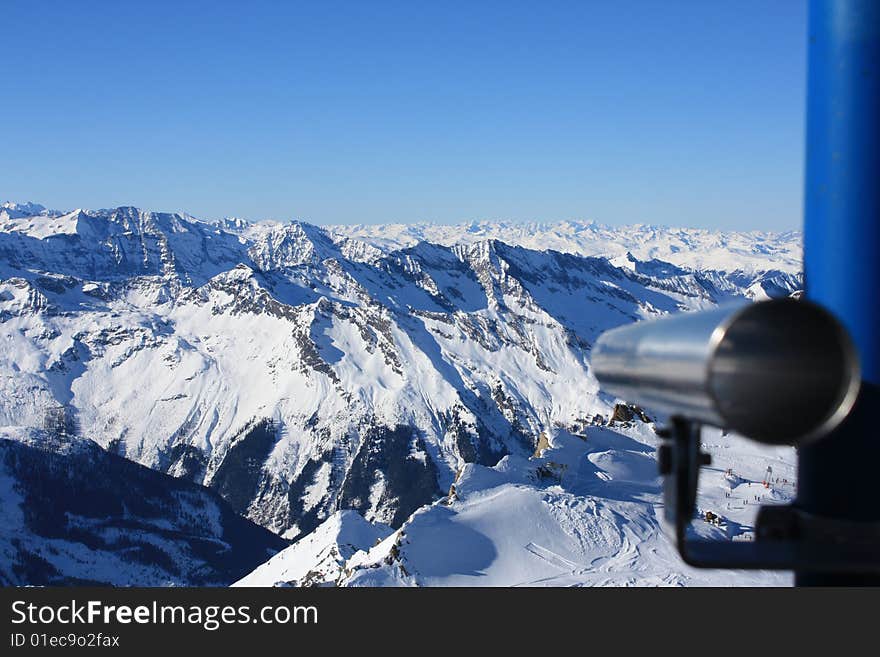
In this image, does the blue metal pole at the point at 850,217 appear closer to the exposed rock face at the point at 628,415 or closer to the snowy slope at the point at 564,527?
the snowy slope at the point at 564,527

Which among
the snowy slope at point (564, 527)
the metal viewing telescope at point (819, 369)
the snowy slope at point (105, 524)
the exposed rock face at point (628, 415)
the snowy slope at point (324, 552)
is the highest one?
the metal viewing telescope at point (819, 369)

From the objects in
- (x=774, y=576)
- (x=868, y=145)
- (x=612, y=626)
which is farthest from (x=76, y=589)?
(x=774, y=576)

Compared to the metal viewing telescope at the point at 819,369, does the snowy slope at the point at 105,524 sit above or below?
below

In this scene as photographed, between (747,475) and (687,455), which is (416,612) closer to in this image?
(687,455)

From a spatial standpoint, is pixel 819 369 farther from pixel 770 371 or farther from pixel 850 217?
pixel 850 217

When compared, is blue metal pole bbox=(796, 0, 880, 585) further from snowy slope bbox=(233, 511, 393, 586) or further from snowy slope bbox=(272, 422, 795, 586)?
snowy slope bbox=(233, 511, 393, 586)

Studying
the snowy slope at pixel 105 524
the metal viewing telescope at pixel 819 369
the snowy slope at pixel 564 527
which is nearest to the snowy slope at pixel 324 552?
the snowy slope at pixel 564 527

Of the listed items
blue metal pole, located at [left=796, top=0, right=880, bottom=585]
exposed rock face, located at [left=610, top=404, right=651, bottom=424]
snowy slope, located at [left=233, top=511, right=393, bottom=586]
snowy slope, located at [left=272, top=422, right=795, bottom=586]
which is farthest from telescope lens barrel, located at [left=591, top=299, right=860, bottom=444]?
exposed rock face, located at [left=610, top=404, right=651, bottom=424]

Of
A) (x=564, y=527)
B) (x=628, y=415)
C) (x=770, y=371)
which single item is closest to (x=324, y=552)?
(x=564, y=527)
